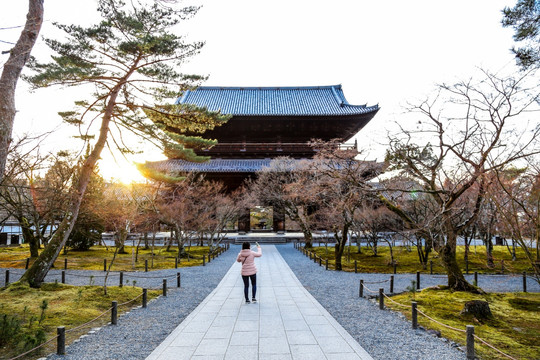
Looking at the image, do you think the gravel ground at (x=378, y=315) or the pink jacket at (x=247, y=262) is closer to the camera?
the gravel ground at (x=378, y=315)

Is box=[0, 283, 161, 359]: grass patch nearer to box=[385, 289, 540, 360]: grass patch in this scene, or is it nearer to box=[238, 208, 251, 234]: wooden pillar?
Answer: box=[385, 289, 540, 360]: grass patch

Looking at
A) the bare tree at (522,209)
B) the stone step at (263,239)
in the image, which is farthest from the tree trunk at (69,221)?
the stone step at (263,239)

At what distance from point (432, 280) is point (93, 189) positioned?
595 inches

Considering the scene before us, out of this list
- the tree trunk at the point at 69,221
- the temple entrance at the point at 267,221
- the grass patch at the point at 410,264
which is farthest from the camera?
the temple entrance at the point at 267,221

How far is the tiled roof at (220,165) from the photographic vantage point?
26.0 metres

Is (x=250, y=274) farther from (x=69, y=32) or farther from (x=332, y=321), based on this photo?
(x=69, y=32)

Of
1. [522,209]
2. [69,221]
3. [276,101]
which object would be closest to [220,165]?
[276,101]

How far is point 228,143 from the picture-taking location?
27703 mm

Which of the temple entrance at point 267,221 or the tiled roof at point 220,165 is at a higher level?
the tiled roof at point 220,165

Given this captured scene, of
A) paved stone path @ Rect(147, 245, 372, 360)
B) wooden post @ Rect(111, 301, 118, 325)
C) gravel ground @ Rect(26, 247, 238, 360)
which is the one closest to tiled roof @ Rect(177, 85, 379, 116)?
gravel ground @ Rect(26, 247, 238, 360)

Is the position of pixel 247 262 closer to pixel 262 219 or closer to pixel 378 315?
pixel 378 315

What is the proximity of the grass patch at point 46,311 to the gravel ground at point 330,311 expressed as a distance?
0.43 m

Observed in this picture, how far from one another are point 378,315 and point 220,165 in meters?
20.6

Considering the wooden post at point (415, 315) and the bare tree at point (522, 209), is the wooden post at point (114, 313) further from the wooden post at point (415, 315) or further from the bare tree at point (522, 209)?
the bare tree at point (522, 209)
